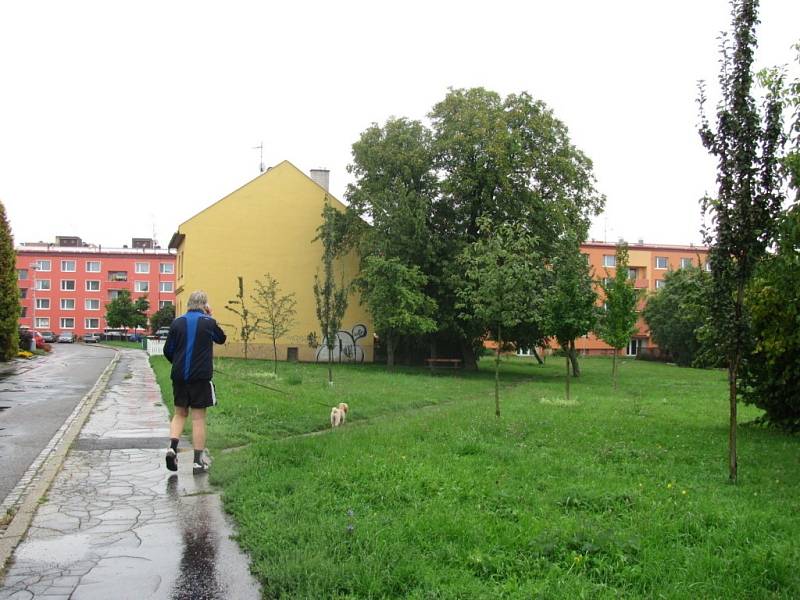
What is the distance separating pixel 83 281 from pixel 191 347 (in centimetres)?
9296

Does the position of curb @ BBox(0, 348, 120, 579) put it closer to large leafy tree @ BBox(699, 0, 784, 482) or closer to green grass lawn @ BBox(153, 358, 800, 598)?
green grass lawn @ BBox(153, 358, 800, 598)

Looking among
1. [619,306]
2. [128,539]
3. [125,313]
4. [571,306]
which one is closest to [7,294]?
[571,306]

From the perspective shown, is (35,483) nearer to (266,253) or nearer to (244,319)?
(244,319)

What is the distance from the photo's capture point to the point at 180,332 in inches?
294

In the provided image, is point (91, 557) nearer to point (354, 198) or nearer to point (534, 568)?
point (534, 568)

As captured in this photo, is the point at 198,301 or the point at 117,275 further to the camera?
the point at 117,275

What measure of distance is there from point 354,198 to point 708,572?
3221cm

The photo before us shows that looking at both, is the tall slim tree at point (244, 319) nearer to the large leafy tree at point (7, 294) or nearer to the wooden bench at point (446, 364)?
the wooden bench at point (446, 364)

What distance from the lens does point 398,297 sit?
30406mm

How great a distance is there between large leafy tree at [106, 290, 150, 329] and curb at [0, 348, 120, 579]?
A: 66.7m

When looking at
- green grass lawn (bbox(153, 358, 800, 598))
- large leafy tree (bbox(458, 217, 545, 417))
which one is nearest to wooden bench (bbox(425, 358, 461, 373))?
large leafy tree (bbox(458, 217, 545, 417))

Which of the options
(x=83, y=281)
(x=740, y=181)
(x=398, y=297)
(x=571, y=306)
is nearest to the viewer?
(x=740, y=181)

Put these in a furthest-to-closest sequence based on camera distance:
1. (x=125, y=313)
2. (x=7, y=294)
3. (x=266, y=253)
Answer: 1. (x=125, y=313)
2. (x=266, y=253)
3. (x=7, y=294)

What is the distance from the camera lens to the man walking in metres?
7.39
